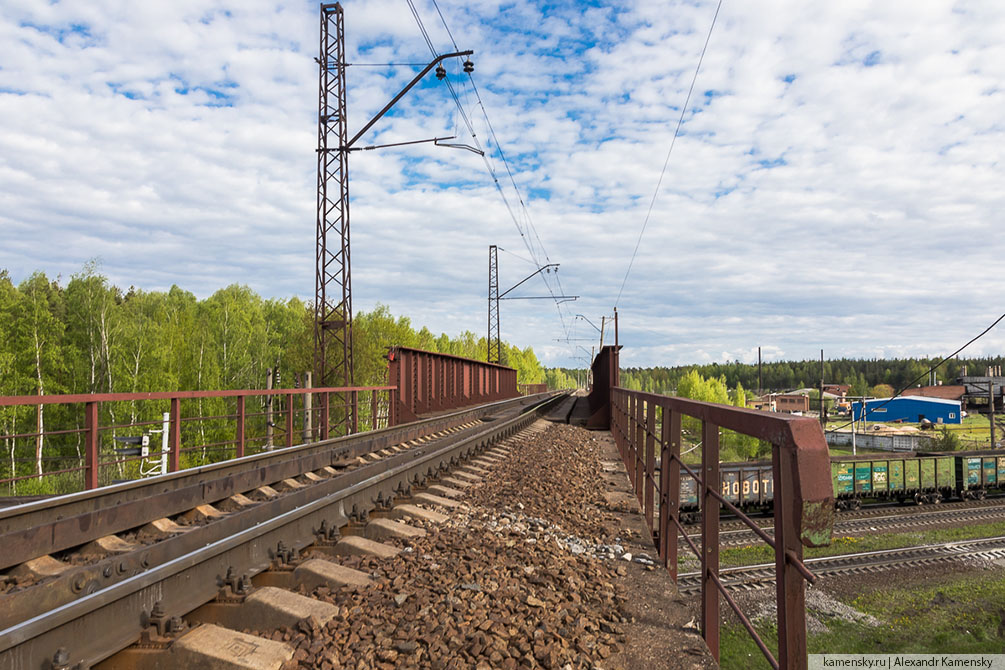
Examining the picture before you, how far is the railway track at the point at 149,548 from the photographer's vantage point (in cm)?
244

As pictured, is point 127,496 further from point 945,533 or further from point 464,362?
point 945,533

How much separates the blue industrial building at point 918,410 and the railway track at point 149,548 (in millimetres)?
104682

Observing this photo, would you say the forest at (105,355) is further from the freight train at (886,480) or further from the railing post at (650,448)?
the railing post at (650,448)

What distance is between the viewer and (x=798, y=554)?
1.94 meters

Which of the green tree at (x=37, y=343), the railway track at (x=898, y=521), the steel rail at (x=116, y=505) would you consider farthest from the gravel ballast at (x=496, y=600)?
the green tree at (x=37, y=343)

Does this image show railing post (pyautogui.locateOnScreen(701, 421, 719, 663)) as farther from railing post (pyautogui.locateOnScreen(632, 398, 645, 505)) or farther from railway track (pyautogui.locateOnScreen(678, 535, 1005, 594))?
railway track (pyautogui.locateOnScreen(678, 535, 1005, 594))

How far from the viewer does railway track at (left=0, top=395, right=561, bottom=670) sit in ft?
8.00

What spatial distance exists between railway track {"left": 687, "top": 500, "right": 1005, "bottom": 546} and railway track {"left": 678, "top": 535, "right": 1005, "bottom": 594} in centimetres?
259

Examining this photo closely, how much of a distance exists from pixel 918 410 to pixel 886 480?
290 feet

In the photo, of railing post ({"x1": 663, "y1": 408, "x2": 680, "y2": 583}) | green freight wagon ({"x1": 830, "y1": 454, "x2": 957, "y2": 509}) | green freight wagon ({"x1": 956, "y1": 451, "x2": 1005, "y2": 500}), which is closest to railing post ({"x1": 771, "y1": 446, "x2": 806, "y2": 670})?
railing post ({"x1": 663, "y1": 408, "x2": 680, "y2": 583})

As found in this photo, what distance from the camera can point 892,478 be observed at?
100ft

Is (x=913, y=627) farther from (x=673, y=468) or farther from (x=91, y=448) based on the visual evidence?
(x=91, y=448)

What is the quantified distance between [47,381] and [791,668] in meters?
41.8

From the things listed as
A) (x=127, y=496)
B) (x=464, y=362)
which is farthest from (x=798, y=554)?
(x=464, y=362)
